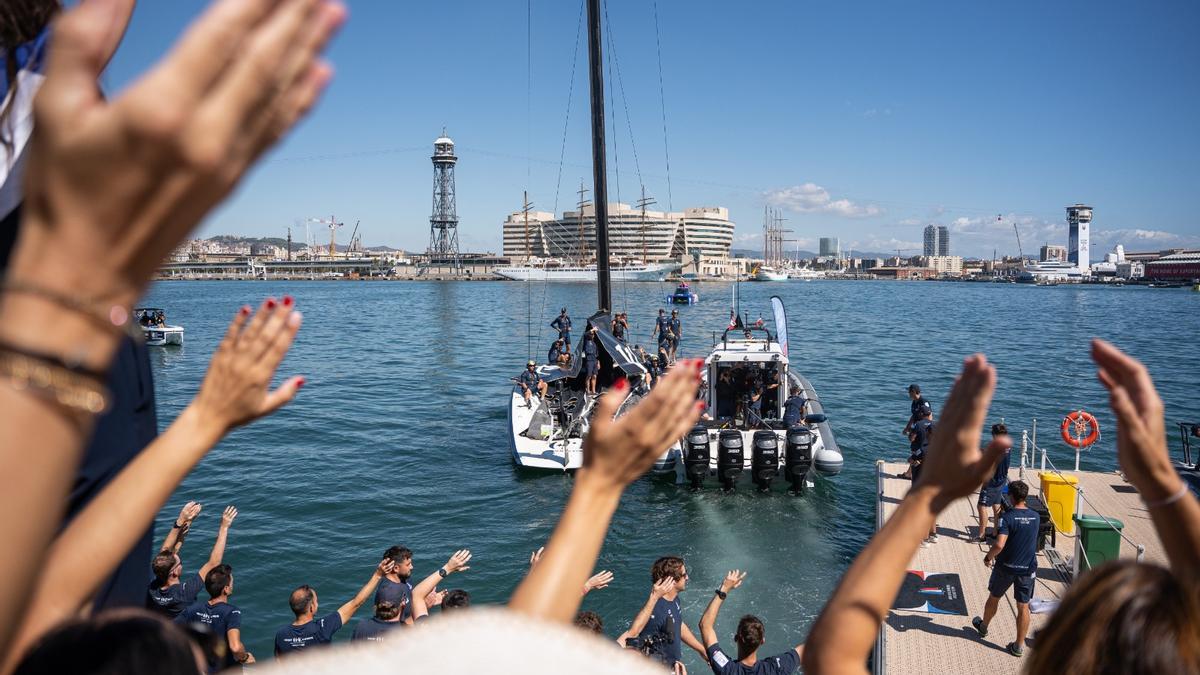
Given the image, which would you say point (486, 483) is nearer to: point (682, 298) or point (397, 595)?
point (397, 595)

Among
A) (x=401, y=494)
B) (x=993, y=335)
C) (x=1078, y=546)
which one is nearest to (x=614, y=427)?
(x=1078, y=546)

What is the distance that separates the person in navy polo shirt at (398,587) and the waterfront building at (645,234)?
5275 inches

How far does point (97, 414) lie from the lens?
2.45ft

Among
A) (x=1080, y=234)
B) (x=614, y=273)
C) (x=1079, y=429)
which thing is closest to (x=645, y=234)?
(x=614, y=273)

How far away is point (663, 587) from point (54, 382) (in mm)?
5650

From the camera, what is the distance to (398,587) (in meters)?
6.12

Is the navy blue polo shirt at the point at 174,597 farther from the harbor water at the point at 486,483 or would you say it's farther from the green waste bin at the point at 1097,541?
the green waste bin at the point at 1097,541

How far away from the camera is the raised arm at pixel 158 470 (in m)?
1.19

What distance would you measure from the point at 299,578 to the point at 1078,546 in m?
10.6

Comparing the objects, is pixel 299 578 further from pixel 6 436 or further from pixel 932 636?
pixel 6 436

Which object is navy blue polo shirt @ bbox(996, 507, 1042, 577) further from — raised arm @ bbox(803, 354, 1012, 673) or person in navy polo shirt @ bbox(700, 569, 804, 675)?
raised arm @ bbox(803, 354, 1012, 673)

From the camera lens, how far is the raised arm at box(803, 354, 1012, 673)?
158cm

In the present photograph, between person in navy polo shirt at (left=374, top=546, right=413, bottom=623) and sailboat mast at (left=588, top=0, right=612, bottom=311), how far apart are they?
12794 mm

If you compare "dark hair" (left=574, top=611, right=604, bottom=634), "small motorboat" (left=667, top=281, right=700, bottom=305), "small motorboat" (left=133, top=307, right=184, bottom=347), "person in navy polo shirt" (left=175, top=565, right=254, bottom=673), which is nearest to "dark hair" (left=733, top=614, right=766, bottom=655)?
"dark hair" (left=574, top=611, right=604, bottom=634)
